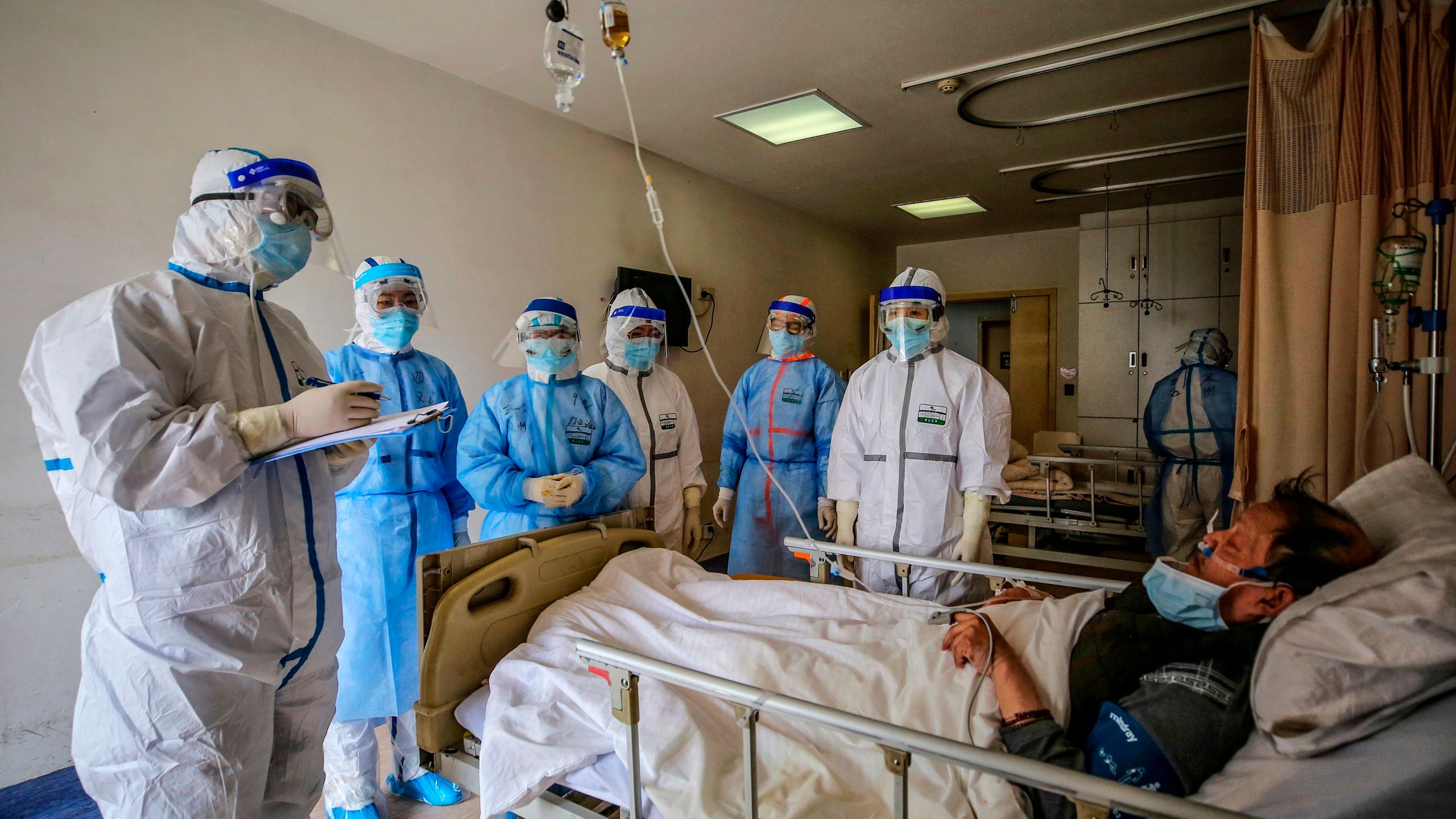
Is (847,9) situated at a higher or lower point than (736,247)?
higher

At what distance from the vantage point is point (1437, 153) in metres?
2.14

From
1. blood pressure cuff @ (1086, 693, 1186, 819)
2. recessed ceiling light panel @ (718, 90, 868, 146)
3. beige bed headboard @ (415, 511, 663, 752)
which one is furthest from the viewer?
recessed ceiling light panel @ (718, 90, 868, 146)

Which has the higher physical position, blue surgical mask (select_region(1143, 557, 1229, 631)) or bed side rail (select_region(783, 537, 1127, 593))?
blue surgical mask (select_region(1143, 557, 1229, 631))

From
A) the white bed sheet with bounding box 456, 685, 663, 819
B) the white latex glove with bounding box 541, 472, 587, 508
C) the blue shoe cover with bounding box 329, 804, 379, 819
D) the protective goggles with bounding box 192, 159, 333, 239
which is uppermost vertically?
the protective goggles with bounding box 192, 159, 333, 239

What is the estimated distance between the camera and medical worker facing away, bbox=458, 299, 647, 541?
2.54m

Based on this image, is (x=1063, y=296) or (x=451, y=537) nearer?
(x=451, y=537)

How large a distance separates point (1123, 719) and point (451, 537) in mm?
2358

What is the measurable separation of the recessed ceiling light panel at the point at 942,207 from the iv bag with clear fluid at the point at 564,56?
5334 millimetres

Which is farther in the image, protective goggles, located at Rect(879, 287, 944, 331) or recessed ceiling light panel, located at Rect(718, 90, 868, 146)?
recessed ceiling light panel, located at Rect(718, 90, 868, 146)

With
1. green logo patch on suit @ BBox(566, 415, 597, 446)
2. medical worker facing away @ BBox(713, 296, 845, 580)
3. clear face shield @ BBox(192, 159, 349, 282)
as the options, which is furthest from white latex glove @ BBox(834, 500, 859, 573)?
clear face shield @ BBox(192, 159, 349, 282)

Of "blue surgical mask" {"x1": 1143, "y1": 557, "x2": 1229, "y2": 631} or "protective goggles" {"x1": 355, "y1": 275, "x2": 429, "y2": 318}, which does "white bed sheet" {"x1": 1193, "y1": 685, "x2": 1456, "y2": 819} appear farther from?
"protective goggles" {"x1": 355, "y1": 275, "x2": 429, "y2": 318}

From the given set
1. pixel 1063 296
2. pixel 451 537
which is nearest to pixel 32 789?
Answer: pixel 451 537

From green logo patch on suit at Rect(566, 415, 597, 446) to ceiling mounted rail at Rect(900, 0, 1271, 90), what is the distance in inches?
99.7

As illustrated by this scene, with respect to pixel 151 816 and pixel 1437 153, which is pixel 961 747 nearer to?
pixel 151 816
